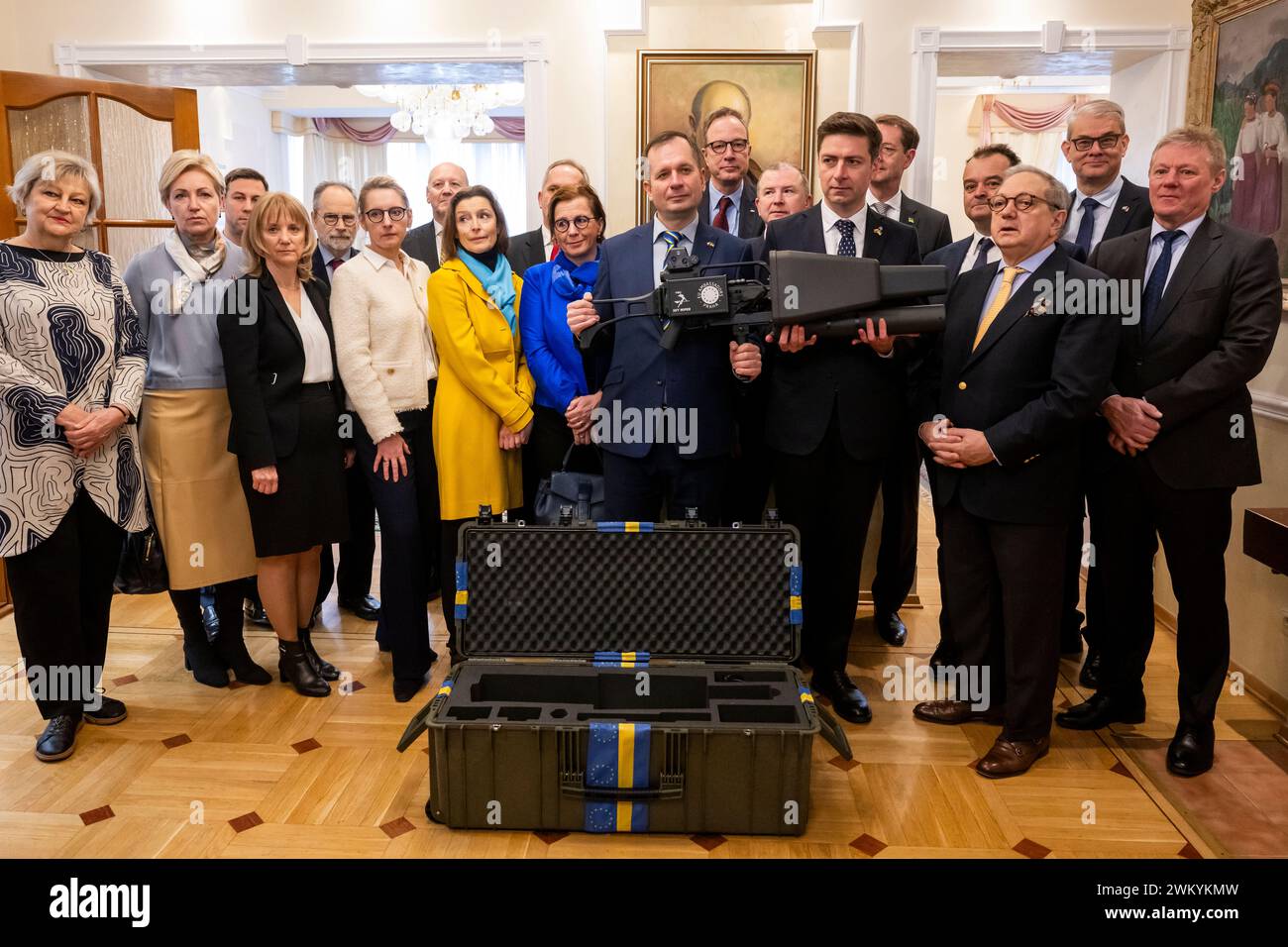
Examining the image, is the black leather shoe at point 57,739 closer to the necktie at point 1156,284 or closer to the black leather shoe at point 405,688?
the black leather shoe at point 405,688

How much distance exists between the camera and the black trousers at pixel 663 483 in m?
3.03

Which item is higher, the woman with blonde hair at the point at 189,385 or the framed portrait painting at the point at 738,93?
the framed portrait painting at the point at 738,93

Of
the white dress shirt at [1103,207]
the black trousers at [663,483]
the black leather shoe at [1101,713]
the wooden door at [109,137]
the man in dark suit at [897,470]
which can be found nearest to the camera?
the black trousers at [663,483]

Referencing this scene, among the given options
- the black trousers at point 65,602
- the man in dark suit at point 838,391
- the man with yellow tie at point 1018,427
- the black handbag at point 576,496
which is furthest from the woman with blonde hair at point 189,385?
the man with yellow tie at point 1018,427

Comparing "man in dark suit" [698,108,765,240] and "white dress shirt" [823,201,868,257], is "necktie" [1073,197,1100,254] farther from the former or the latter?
"man in dark suit" [698,108,765,240]

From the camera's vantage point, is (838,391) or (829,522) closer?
(838,391)

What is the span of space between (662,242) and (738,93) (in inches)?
88.9

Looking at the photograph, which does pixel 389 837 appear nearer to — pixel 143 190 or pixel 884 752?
pixel 884 752

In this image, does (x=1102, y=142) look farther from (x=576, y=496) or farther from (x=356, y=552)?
(x=356, y=552)

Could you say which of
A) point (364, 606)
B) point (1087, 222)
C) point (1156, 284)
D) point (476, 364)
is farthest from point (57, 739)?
point (1087, 222)

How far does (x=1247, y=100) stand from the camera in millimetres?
3740

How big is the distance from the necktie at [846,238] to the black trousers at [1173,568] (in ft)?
3.16
